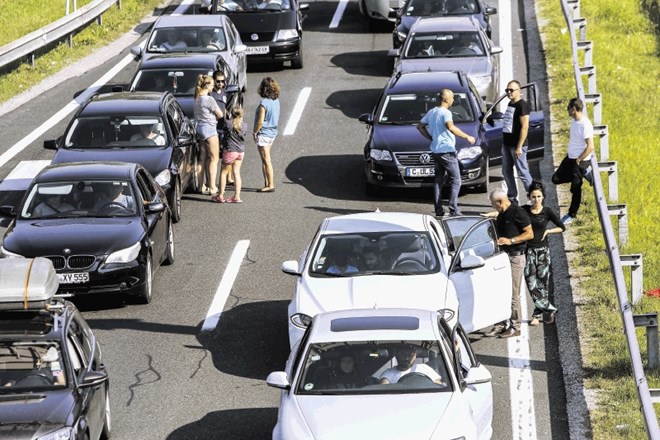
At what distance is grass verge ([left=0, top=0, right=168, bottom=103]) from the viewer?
94.3ft

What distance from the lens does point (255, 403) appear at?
1329 cm

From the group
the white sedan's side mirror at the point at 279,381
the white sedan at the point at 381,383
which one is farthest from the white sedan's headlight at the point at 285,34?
the white sedan's side mirror at the point at 279,381

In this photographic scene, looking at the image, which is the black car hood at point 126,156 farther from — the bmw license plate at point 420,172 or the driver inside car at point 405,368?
the driver inside car at point 405,368

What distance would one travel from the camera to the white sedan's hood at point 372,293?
45.1 ft

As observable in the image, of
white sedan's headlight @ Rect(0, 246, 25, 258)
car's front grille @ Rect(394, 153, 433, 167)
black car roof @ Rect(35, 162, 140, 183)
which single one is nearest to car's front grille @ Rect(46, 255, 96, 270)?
white sedan's headlight @ Rect(0, 246, 25, 258)

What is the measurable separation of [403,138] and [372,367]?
1032 centimetres

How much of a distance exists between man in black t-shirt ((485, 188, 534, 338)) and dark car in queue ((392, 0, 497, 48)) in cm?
1553

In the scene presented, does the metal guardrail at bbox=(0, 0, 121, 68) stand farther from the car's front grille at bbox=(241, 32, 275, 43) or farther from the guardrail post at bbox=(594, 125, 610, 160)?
the guardrail post at bbox=(594, 125, 610, 160)

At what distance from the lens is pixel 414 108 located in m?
22.2

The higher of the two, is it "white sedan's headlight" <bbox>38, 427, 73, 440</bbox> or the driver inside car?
the driver inside car

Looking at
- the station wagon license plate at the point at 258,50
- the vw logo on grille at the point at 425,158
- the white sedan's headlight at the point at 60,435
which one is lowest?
the station wagon license plate at the point at 258,50

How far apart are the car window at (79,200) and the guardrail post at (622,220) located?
18.2 ft

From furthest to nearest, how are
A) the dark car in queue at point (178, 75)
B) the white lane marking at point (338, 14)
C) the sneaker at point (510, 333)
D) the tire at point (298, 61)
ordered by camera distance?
the white lane marking at point (338, 14) < the tire at point (298, 61) < the dark car in queue at point (178, 75) < the sneaker at point (510, 333)

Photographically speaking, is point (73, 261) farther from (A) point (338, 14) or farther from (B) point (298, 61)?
(A) point (338, 14)
